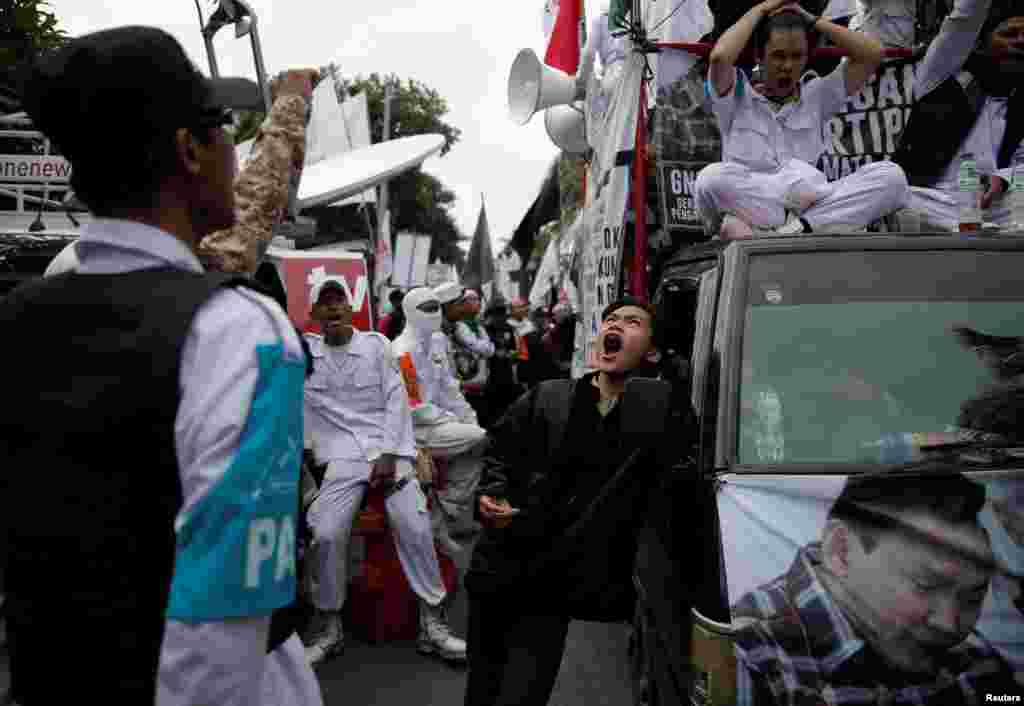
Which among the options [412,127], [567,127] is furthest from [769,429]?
[412,127]

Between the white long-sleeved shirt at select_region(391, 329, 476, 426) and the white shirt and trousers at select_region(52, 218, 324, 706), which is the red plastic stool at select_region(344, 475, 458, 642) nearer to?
the white long-sleeved shirt at select_region(391, 329, 476, 426)

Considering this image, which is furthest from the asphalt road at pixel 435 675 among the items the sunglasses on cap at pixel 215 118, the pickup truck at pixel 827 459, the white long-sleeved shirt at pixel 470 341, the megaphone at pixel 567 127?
the white long-sleeved shirt at pixel 470 341

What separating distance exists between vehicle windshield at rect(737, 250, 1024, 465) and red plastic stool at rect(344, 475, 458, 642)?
3.31m

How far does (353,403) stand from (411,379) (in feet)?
4.63

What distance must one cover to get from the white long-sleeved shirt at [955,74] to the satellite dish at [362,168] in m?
6.05

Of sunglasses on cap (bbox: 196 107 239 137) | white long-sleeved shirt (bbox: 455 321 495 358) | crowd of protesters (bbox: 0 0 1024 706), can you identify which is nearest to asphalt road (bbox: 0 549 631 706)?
crowd of protesters (bbox: 0 0 1024 706)

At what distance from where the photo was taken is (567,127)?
903 centimetres

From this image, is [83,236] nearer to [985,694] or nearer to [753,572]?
[753,572]

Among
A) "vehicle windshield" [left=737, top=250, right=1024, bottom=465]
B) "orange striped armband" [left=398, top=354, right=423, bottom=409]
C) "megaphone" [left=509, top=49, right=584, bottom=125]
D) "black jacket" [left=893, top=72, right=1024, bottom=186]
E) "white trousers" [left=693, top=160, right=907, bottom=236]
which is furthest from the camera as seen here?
"megaphone" [left=509, top=49, right=584, bottom=125]

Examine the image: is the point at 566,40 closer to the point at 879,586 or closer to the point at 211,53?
the point at 211,53

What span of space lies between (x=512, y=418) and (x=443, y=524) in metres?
3.65

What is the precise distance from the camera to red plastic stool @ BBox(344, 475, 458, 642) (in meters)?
6.05

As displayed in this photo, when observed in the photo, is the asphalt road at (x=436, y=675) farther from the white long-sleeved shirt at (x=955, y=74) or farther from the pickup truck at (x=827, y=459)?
the white long-sleeved shirt at (x=955, y=74)

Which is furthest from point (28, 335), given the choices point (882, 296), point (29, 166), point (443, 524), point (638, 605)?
point (29, 166)
